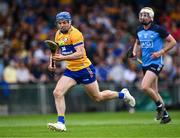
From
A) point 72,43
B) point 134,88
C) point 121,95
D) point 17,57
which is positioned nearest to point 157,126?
point 121,95

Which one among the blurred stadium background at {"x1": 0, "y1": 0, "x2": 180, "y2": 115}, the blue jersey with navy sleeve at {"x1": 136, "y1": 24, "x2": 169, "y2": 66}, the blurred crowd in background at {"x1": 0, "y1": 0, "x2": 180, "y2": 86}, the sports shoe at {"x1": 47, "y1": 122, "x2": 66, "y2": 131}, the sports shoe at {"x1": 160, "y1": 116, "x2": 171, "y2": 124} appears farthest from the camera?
the blurred crowd in background at {"x1": 0, "y1": 0, "x2": 180, "y2": 86}

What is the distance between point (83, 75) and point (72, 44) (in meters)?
0.77

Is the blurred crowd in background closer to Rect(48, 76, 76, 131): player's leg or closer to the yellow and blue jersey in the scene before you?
the yellow and blue jersey

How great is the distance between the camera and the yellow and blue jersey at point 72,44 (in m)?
16.3

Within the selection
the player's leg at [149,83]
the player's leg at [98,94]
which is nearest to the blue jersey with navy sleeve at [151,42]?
the player's leg at [149,83]

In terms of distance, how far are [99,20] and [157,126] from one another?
13898 millimetres

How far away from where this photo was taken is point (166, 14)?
3131 cm

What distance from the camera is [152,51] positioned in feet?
61.4

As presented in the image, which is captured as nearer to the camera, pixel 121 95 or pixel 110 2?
pixel 121 95

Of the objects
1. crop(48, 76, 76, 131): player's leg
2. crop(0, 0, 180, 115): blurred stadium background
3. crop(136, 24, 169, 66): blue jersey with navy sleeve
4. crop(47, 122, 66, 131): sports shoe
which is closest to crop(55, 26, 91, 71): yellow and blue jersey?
crop(48, 76, 76, 131): player's leg

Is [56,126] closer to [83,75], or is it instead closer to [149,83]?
[83,75]

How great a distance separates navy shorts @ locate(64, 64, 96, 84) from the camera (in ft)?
54.5

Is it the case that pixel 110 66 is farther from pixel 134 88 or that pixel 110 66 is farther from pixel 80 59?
pixel 80 59

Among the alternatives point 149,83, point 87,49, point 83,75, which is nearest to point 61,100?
point 83,75
